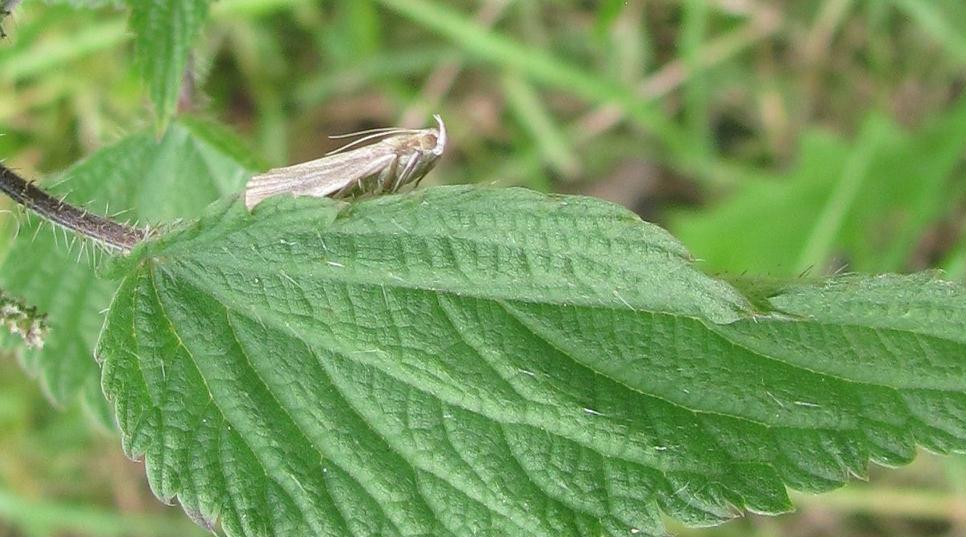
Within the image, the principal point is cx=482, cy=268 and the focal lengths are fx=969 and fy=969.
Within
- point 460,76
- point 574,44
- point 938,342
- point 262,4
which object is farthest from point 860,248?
point 262,4

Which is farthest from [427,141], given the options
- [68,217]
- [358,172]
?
[68,217]

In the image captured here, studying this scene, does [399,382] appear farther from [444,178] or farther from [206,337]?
[444,178]

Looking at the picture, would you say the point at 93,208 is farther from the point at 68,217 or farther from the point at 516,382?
the point at 516,382

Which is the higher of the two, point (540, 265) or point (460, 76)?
point (460, 76)

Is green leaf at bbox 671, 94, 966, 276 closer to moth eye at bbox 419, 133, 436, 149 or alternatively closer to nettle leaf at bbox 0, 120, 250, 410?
nettle leaf at bbox 0, 120, 250, 410

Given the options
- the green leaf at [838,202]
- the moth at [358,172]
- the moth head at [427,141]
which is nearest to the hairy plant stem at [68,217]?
the moth at [358,172]
